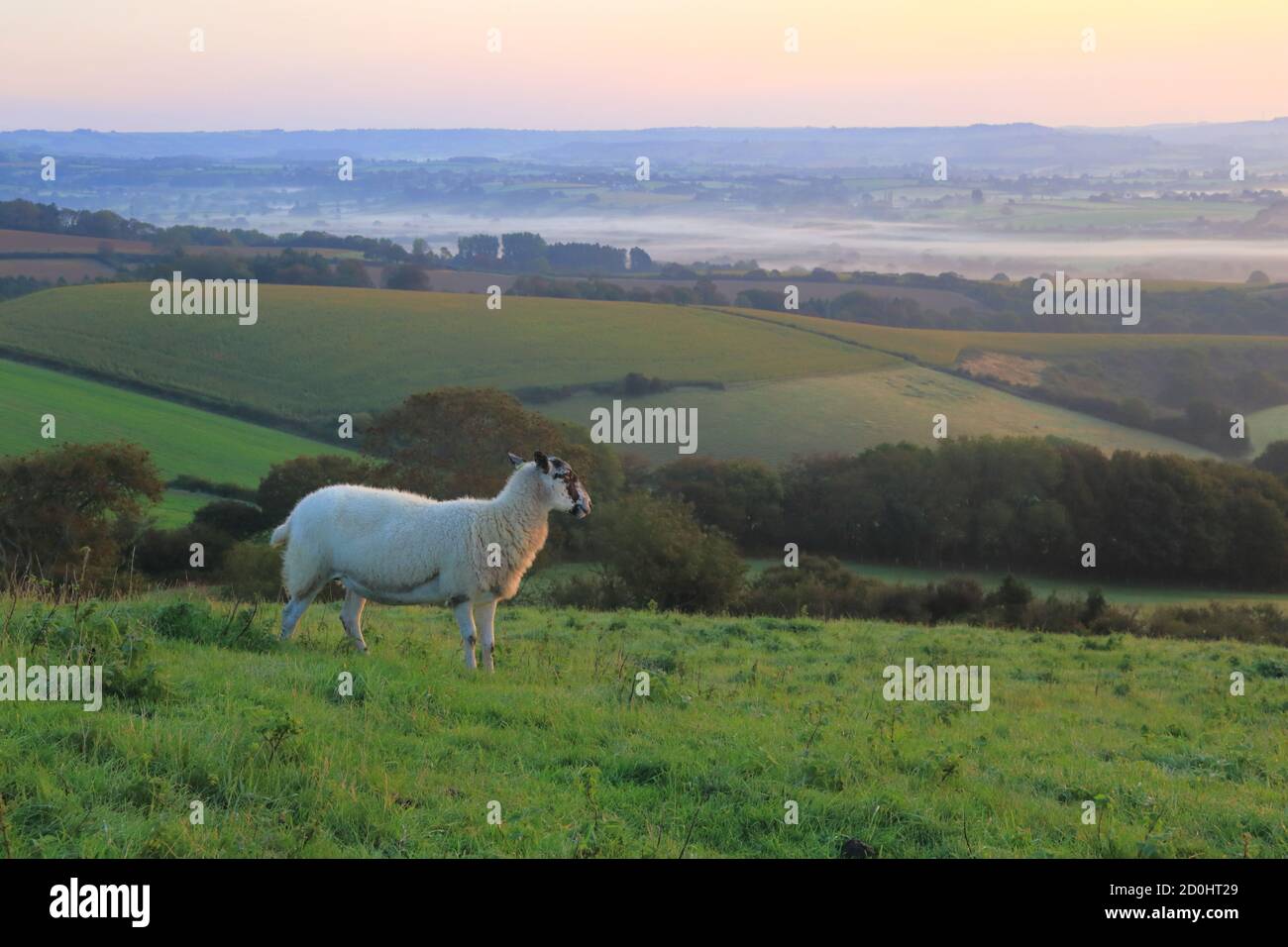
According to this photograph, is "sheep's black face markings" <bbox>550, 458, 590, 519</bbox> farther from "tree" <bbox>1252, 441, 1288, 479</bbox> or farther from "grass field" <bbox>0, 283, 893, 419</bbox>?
"grass field" <bbox>0, 283, 893, 419</bbox>

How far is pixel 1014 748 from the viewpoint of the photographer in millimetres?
10523

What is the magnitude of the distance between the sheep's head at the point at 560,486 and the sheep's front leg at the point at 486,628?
1.34 metres

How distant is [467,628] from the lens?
40.0 feet

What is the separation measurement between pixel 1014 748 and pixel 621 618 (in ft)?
32.8

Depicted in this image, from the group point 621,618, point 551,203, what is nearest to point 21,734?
point 621,618

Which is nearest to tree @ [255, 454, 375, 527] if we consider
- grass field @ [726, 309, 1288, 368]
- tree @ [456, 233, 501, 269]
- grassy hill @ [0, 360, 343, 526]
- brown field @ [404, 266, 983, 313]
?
grassy hill @ [0, 360, 343, 526]

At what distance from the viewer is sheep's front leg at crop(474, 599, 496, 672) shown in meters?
12.2

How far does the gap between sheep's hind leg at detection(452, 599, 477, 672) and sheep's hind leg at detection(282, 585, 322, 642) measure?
1507 mm

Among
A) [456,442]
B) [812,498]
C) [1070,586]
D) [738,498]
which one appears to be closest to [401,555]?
[456,442]

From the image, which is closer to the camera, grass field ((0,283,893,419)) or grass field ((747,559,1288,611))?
grass field ((747,559,1288,611))

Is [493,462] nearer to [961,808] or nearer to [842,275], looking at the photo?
[961,808]

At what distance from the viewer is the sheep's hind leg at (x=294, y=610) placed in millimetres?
12289

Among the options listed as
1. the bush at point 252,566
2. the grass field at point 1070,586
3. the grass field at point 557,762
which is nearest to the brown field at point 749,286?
the grass field at point 1070,586

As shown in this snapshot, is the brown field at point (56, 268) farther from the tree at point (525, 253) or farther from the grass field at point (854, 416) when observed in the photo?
the grass field at point (854, 416)
